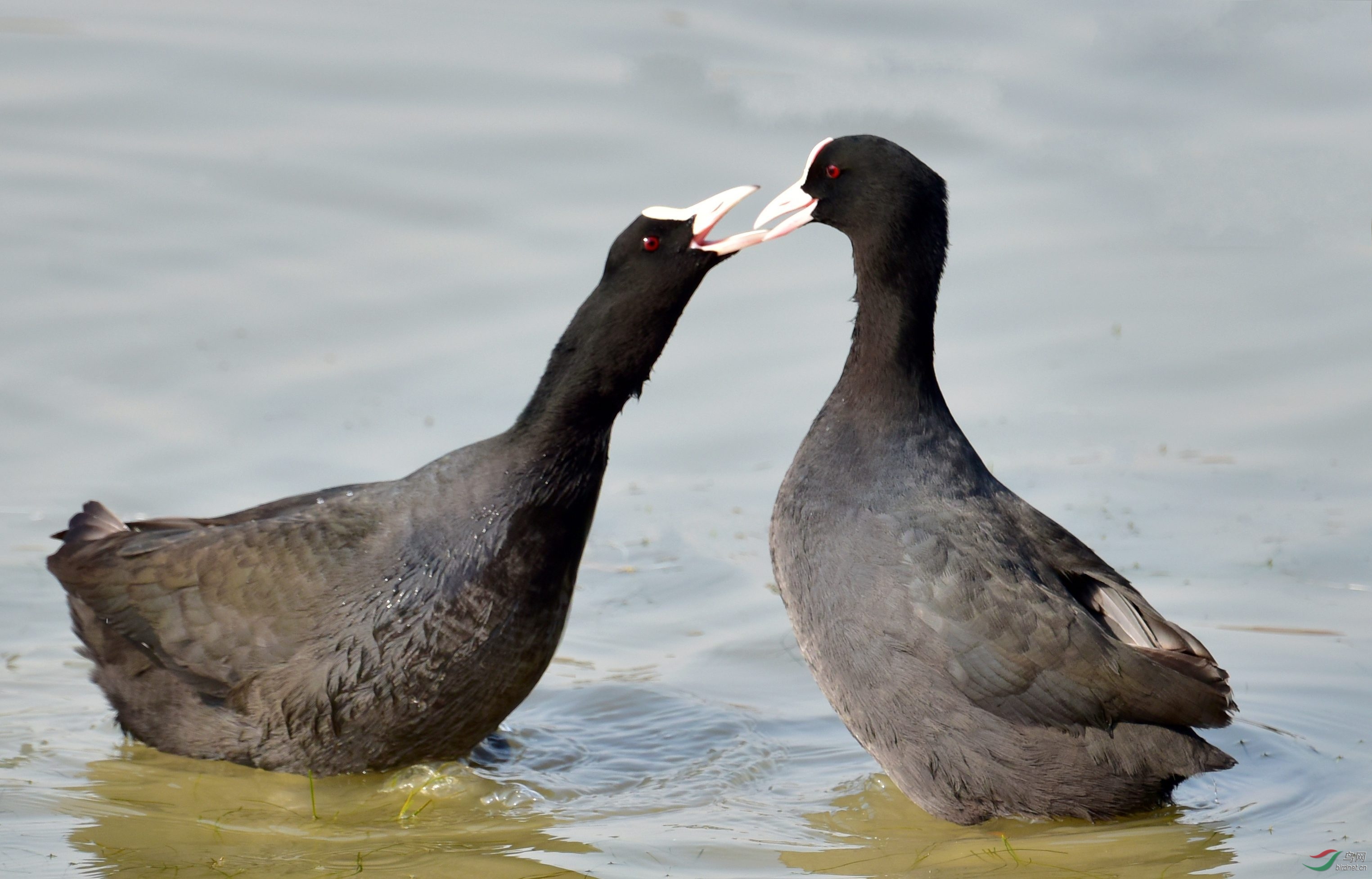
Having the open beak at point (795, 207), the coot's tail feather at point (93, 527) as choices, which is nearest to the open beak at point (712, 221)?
the open beak at point (795, 207)

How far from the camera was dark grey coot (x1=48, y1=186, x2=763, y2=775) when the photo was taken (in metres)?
4.71

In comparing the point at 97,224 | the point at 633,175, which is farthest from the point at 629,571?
the point at 97,224

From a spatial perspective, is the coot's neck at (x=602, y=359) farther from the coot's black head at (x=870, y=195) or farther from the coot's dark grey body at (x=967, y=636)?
the coot's dark grey body at (x=967, y=636)

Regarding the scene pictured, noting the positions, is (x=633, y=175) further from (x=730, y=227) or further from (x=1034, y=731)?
(x=1034, y=731)

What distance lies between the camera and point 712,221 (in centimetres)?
482

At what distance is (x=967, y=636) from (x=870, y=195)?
1366 millimetres

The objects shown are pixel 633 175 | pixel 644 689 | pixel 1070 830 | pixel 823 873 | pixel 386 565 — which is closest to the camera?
pixel 823 873

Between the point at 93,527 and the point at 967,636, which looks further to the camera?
the point at 93,527

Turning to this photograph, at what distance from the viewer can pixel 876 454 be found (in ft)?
15.3

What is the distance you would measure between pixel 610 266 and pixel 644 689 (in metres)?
1.56

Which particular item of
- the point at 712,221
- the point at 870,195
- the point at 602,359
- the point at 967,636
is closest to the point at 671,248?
the point at 712,221

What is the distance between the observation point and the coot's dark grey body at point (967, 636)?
14.3ft

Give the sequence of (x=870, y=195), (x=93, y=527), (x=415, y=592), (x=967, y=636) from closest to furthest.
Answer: (x=967, y=636) → (x=415, y=592) → (x=870, y=195) → (x=93, y=527)

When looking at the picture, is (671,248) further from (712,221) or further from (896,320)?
(896,320)
